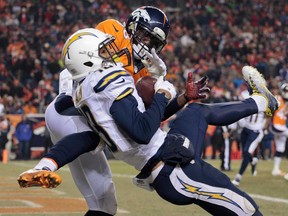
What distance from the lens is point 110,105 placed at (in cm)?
409

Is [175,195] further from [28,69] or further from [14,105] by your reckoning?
[28,69]

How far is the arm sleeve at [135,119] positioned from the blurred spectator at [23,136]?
12.5m

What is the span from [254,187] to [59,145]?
239 inches

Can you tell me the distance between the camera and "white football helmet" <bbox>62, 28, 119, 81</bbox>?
167 inches

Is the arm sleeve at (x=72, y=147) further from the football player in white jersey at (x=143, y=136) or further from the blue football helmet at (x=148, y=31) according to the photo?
the blue football helmet at (x=148, y=31)

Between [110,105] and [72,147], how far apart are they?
1.13 ft

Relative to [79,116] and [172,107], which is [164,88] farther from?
[79,116]

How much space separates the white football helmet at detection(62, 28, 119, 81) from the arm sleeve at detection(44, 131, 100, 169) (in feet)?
1.11

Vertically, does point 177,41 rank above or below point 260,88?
below

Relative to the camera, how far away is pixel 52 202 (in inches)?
320

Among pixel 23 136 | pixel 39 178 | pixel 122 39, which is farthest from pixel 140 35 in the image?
pixel 23 136

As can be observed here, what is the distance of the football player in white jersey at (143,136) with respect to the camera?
13.3 ft

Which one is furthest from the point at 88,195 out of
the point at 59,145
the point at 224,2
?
the point at 224,2

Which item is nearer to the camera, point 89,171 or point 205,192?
point 205,192
